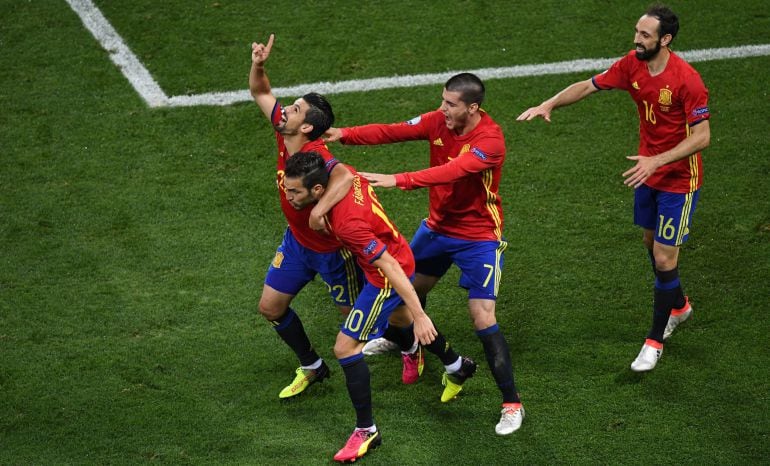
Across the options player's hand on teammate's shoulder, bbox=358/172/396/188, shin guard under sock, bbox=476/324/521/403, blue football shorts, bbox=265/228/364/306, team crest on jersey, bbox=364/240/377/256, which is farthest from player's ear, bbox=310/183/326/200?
shin guard under sock, bbox=476/324/521/403

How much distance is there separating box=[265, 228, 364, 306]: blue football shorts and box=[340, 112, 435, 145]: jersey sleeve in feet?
2.52

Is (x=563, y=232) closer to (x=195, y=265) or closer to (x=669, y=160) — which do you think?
(x=669, y=160)

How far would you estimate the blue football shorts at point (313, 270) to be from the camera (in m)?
6.62

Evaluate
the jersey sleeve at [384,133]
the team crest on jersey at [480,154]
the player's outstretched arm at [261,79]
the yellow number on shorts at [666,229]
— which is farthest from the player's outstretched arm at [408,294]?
the yellow number on shorts at [666,229]

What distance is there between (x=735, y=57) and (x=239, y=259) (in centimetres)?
550

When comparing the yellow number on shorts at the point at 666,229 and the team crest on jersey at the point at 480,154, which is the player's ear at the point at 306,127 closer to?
the team crest on jersey at the point at 480,154

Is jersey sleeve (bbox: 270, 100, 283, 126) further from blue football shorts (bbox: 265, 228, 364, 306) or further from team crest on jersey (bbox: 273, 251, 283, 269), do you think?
team crest on jersey (bbox: 273, 251, 283, 269)

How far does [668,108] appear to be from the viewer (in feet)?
22.4

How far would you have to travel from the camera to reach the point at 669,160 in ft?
21.3

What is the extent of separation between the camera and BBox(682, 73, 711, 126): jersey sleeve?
21.8ft

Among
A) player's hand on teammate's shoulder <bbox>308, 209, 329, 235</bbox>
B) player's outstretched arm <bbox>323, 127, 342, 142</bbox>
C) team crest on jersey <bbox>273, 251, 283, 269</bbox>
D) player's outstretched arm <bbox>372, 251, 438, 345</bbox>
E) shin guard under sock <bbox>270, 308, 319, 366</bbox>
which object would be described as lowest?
shin guard under sock <bbox>270, 308, 319, 366</bbox>

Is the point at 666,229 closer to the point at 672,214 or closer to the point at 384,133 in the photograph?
the point at 672,214

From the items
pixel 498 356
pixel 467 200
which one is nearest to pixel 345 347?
pixel 498 356

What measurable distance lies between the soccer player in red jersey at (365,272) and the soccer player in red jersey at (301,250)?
4.7 inches
